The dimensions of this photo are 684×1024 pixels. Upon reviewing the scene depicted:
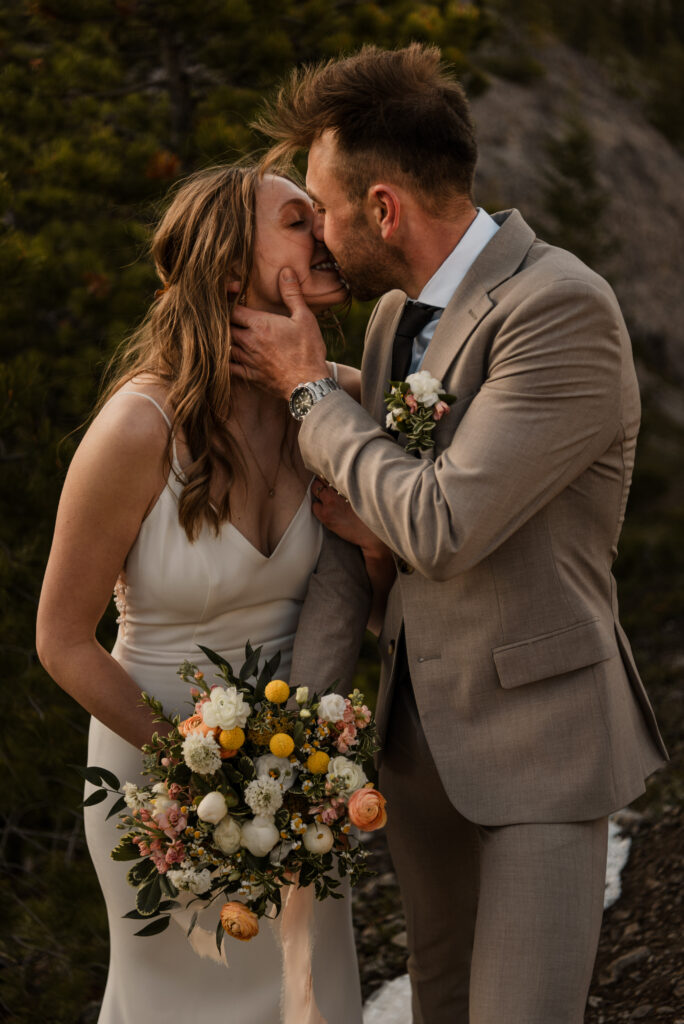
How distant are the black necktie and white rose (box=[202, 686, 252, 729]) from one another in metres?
0.93

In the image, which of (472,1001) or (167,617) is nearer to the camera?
(472,1001)

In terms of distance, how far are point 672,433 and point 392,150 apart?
9.83m

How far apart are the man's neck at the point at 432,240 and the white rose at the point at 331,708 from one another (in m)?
1.02

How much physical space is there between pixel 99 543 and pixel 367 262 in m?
0.91

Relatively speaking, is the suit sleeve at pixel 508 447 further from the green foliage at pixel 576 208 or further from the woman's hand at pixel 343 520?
the green foliage at pixel 576 208

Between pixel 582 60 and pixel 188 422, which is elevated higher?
pixel 188 422

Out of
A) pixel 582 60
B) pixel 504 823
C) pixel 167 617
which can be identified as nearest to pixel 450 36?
pixel 167 617

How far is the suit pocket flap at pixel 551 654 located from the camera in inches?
92.4

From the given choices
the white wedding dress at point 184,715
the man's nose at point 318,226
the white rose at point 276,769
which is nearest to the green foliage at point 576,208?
the man's nose at point 318,226

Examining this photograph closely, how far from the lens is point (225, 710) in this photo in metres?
2.09

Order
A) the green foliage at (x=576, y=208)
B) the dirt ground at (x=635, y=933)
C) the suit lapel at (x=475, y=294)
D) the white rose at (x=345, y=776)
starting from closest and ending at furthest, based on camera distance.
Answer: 1. the white rose at (x=345, y=776)
2. the suit lapel at (x=475, y=294)
3. the dirt ground at (x=635, y=933)
4. the green foliage at (x=576, y=208)

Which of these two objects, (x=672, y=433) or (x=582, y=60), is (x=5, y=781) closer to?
(x=672, y=433)

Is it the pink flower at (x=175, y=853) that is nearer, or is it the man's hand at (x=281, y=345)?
the pink flower at (x=175, y=853)

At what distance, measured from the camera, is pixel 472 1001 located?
2373 mm
